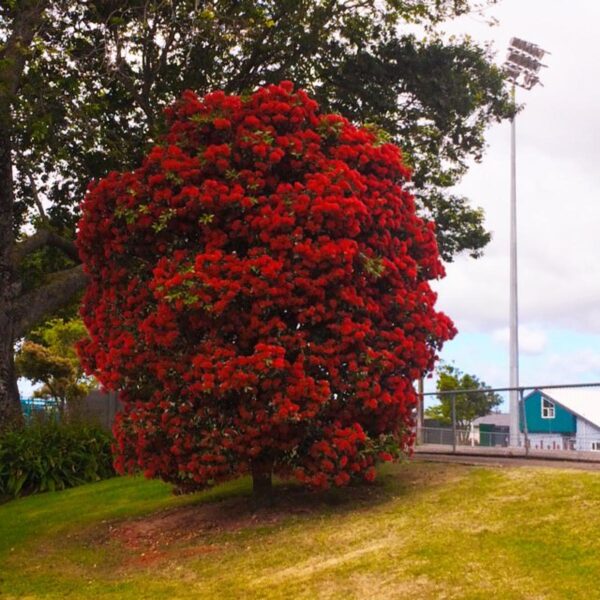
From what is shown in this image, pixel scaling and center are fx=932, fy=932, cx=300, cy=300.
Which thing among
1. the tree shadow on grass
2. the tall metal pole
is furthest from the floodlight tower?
the tree shadow on grass

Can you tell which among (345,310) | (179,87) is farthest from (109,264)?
(179,87)

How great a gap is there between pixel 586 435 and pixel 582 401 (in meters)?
0.60

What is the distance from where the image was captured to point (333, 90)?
81.0ft

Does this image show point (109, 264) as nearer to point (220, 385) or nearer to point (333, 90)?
point (220, 385)

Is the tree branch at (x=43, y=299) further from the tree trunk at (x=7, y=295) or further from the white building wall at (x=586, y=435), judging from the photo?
the white building wall at (x=586, y=435)

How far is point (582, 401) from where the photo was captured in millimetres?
16422

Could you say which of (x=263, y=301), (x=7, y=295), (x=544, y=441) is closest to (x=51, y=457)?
(x=7, y=295)

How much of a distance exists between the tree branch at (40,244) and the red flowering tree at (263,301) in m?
7.87

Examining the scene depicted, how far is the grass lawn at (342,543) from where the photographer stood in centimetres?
974

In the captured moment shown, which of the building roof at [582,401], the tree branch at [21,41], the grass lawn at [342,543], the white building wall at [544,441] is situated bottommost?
the grass lawn at [342,543]

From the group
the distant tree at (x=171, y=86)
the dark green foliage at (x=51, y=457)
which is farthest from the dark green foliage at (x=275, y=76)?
the dark green foliage at (x=51, y=457)

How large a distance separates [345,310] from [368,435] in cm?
208

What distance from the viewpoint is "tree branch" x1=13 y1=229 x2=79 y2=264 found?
73.4 feet

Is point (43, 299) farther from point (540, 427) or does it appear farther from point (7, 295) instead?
point (540, 427)
